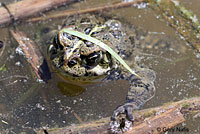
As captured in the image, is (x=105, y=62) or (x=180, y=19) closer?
(x=105, y=62)

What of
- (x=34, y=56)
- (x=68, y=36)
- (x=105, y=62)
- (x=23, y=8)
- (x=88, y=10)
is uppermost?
(x=23, y=8)

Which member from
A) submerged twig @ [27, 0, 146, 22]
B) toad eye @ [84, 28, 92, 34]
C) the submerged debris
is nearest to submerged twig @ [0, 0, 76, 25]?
submerged twig @ [27, 0, 146, 22]

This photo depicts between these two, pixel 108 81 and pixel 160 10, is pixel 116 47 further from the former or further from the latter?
pixel 160 10

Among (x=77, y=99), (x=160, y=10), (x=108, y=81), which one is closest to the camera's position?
(x=77, y=99)

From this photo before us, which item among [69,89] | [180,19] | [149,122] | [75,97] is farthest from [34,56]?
[180,19]

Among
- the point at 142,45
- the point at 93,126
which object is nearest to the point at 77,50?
the point at 93,126

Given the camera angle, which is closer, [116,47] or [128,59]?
[116,47]

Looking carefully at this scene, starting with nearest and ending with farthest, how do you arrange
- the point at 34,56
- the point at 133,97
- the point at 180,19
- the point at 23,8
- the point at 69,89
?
the point at 133,97 < the point at 69,89 < the point at 34,56 < the point at 23,8 < the point at 180,19

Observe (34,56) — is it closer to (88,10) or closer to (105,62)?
(105,62)
